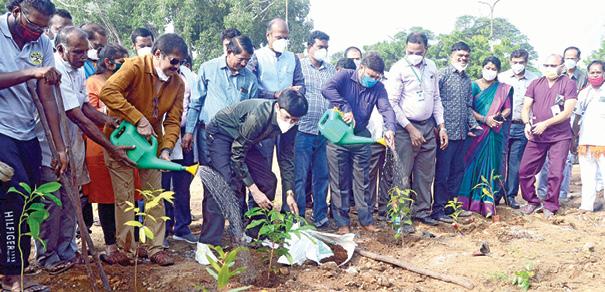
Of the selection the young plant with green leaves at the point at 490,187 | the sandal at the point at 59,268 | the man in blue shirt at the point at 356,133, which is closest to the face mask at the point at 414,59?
the man in blue shirt at the point at 356,133

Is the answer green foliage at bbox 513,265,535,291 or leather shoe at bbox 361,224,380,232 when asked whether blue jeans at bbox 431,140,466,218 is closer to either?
leather shoe at bbox 361,224,380,232

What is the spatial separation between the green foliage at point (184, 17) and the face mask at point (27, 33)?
15832 mm

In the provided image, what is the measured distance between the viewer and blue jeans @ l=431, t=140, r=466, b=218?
579 cm

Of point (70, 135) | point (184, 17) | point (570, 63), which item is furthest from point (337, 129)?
point (184, 17)

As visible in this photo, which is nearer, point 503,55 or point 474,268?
point 474,268

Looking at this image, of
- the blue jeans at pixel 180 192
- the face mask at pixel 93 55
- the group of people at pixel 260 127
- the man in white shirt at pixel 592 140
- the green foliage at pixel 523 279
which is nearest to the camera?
the group of people at pixel 260 127

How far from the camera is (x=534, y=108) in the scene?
625cm

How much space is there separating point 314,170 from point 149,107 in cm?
208

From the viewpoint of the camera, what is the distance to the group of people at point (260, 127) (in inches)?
124

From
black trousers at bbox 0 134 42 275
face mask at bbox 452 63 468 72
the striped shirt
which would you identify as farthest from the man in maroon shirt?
A: black trousers at bbox 0 134 42 275

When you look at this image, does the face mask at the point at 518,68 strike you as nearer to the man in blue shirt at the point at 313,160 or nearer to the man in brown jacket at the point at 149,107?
the man in blue shirt at the point at 313,160

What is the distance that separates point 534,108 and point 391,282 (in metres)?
3.59

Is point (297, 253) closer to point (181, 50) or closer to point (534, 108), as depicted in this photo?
point (181, 50)

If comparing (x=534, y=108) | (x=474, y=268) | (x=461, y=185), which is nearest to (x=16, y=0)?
(x=474, y=268)
